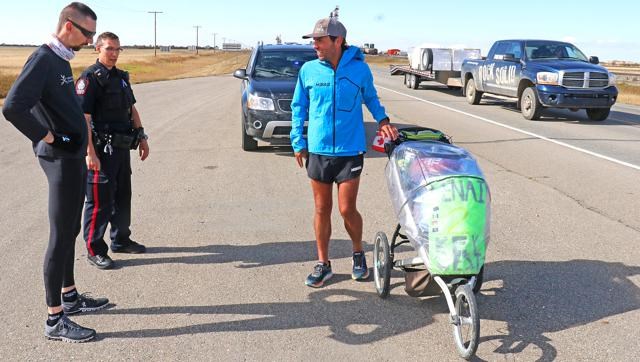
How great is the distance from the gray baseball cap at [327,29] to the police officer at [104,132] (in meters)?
A: 1.82

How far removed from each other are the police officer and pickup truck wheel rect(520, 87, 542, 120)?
12.1 metres

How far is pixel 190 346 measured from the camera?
3.49 meters

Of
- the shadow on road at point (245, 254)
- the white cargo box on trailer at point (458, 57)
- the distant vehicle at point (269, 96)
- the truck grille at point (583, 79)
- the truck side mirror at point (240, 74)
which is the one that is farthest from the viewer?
the white cargo box on trailer at point (458, 57)

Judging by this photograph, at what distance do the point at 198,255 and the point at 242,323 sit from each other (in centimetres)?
146

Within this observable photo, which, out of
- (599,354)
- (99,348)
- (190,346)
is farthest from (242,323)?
(599,354)

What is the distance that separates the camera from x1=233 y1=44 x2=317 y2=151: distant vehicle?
9539mm

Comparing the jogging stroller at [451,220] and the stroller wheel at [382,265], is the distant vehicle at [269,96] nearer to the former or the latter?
the stroller wheel at [382,265]

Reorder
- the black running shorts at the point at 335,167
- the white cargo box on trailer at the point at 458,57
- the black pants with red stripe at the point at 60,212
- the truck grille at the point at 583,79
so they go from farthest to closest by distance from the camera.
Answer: the white cargo box on trailer at the point at 458,57
the truck grille at the point at 583,79
the black running shorts at the point at 335,167
the black pants with red stripe at the point at 60,212

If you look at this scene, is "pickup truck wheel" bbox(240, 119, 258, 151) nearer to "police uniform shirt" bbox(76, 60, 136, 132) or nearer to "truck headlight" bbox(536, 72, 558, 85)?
"police uniform shirt" bbox(76, 60, 136, 132)

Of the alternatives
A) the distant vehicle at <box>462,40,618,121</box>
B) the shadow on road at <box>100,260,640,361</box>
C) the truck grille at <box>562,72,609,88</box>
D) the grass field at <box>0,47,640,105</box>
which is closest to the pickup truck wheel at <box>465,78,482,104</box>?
the distant vehicle at <box>462,40,618,121</box>

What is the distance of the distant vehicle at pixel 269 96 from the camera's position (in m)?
9.54

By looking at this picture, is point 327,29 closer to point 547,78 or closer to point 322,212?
point 322,212

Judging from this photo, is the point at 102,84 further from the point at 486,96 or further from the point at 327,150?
the point at 486,96

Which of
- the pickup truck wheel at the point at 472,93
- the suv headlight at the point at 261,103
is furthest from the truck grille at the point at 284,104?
the pickup truck wheel at the point at 472,93
